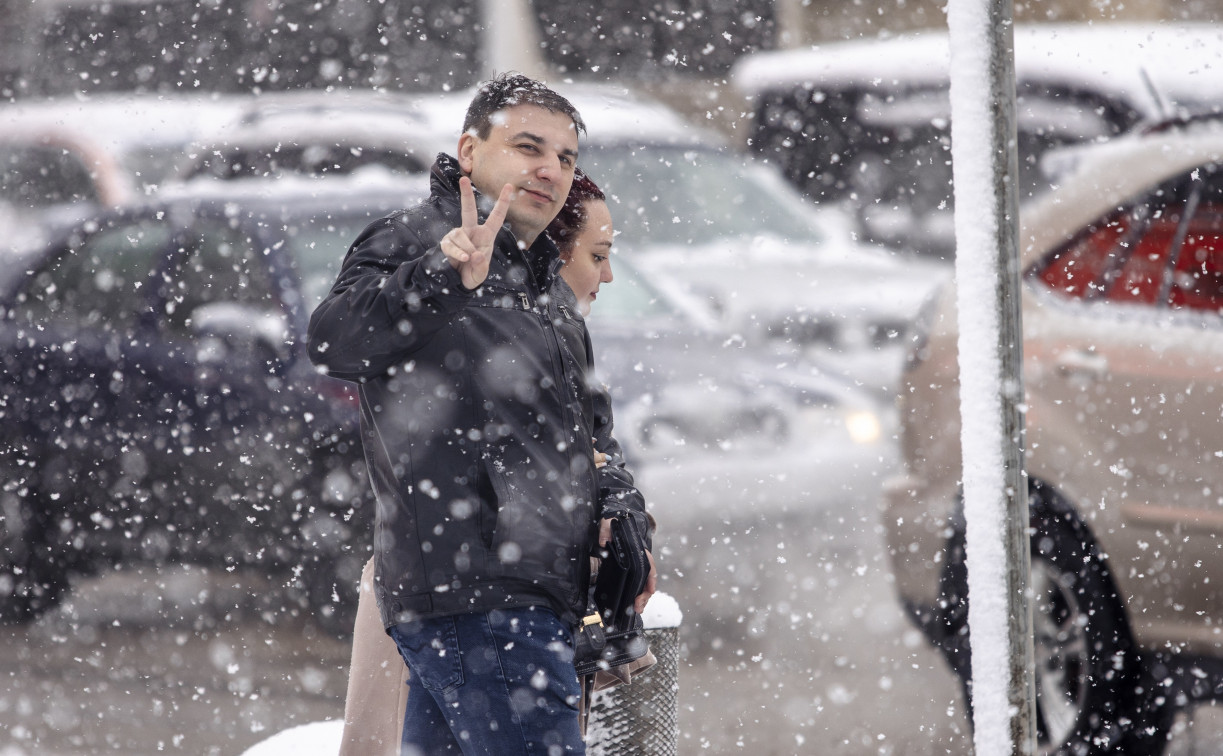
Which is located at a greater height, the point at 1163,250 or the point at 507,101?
the point at 507,101

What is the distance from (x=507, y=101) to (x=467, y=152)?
0.11 metres

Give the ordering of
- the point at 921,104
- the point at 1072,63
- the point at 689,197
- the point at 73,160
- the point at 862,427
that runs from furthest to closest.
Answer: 1. the point at 921,104
2. the point at 73,160
3. the point at 1072,63
4. the point at 689,197
5. the point at 862,427

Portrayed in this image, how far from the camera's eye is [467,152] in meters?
2.55

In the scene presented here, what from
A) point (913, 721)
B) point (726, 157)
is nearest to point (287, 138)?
point (726, 157)

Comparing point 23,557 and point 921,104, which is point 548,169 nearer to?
point 23,557

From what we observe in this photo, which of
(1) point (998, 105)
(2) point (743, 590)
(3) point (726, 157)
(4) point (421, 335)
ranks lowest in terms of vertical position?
(2) point (743, 590)

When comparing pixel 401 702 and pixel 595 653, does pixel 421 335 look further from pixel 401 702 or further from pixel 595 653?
pixel 401 702

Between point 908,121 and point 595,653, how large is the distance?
1140cm

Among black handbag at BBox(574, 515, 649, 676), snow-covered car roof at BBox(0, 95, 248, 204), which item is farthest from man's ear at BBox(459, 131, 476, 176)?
snow-covered car roof at BBox(0, 95, 248, 204)

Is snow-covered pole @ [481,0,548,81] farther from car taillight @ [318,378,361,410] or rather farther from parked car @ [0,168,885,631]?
car taillight @ [318,378,361,410]

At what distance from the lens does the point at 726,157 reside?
9.61 m

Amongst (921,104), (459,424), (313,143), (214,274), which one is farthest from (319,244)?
(921,104)

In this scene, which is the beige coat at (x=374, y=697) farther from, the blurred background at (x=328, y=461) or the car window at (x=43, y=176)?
the car window at (x=43, y=176)

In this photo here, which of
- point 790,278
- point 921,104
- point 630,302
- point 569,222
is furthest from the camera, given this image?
point 921,104
